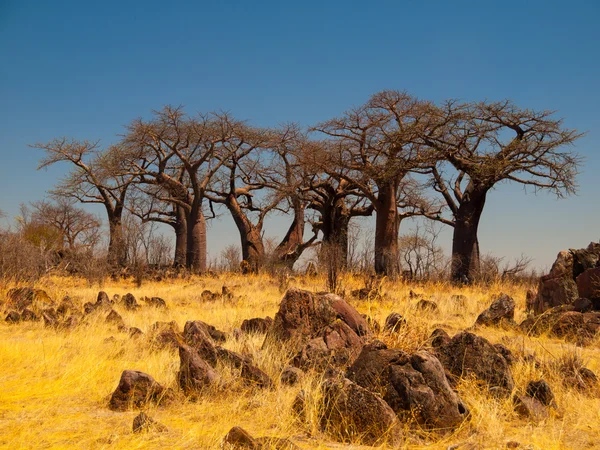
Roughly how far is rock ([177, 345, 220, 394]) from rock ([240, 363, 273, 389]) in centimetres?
27

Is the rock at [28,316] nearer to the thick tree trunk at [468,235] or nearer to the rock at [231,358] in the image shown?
the rock at [231,358]

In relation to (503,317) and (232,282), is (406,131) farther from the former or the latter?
(503,317)

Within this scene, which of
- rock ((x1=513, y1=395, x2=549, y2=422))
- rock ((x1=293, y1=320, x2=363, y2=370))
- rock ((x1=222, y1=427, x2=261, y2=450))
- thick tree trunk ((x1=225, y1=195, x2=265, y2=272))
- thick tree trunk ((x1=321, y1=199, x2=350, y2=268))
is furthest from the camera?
thick tree trunk ((x1=225, y1=195, x2=265, y2=272))

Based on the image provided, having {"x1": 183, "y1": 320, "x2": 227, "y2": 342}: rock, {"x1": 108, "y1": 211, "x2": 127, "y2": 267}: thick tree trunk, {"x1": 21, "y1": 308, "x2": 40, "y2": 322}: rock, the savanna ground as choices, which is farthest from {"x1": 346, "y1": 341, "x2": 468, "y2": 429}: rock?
{"x1": 108, "y1": 211, "x2": 127, "y2": 267}: thick tree trunk

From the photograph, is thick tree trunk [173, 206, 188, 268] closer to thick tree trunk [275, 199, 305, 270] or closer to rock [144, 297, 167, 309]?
thick tree trunk [275, 199, 305, 270]

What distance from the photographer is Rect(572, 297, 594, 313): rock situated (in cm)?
827

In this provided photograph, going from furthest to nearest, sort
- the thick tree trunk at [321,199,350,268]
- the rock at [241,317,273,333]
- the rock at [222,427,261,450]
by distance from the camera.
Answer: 1. the thick tree trunk at [321,199,350,268]
2. the rock at [241,317,273,333]
3. the rock at [222,427,261,450]

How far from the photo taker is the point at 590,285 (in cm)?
860

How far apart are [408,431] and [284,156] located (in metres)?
17.4

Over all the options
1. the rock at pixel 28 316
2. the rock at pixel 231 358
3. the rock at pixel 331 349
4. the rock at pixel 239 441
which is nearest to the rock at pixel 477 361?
the rock at pixel 331 349

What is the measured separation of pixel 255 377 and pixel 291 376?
31 cm

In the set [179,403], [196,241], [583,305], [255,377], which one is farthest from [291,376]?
[196,241]

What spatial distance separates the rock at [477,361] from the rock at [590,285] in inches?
177

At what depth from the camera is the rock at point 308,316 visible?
6094mm
